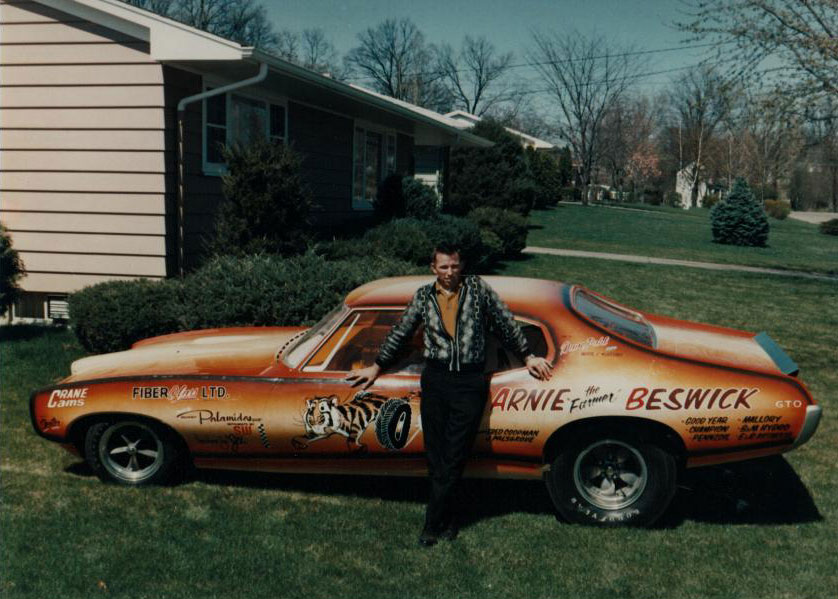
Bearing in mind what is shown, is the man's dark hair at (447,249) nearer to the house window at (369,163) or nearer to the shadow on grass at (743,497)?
the shadow on grass at (743,497)

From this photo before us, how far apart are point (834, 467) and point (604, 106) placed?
48.7 meters

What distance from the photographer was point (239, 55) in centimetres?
933

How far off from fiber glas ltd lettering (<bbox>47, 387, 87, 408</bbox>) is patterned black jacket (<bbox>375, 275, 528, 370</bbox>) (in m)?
1.91

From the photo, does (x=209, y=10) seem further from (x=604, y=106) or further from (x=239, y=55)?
(x=239, y=55)

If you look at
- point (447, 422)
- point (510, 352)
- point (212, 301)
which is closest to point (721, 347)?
point (510, 352)

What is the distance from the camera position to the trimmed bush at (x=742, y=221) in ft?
90.2

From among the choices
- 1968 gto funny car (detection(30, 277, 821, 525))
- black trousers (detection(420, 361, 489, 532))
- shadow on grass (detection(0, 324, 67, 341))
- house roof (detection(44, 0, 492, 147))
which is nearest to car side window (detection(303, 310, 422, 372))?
1968 gto funny car (detection(30, 277, 821, 525))

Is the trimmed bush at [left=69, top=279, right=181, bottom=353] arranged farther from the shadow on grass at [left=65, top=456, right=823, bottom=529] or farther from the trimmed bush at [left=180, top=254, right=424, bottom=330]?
the shadow on grass at [left=65, top=456, right=823, bottom=529]

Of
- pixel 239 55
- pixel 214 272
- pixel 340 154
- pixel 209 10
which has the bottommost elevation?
pixel 214 272

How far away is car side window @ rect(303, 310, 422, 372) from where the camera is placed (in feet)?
16.3

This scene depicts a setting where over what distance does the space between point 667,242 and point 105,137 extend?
20.9 metres

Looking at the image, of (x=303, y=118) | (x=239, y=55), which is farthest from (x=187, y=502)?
(x=303, y=118)

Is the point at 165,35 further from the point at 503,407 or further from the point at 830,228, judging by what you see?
the point at 830,228

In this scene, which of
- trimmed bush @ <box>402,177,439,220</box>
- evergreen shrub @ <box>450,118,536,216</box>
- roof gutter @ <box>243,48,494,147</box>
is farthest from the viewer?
evergreen shrub @ <box>450,118,536,216</box>
